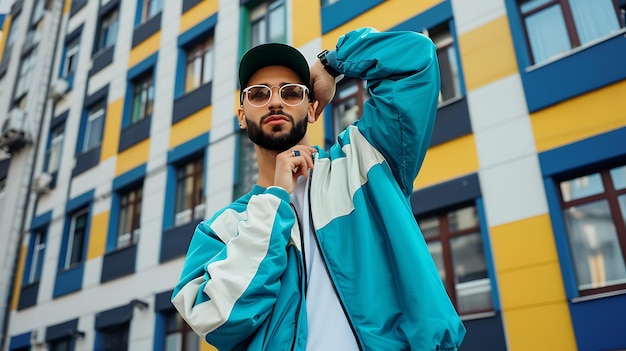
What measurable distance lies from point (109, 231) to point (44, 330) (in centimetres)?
317

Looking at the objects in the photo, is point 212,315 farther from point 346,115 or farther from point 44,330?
point 44,330

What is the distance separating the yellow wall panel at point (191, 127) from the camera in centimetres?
1240

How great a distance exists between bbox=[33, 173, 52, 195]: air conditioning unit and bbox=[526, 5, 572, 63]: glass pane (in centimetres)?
1349

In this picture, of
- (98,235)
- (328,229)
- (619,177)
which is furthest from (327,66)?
(98,235)

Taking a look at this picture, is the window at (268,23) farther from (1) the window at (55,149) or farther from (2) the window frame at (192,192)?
(1) the window at (55,149)

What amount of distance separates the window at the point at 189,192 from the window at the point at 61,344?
425 cm

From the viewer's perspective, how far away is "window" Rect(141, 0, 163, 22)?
1565cm

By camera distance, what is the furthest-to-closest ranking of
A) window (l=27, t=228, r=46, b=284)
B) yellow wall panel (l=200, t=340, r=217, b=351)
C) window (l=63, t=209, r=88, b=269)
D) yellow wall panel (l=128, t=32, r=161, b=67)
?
window (l=27, t=228, r=46, b=284) → yellow wall panel (l=128, t=32, r=161, b=67) → window (l=63, t=209, r=88, b=269) → yellow wall panel (l=200, t=340, r=217, b=351)

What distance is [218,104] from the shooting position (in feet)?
40.2

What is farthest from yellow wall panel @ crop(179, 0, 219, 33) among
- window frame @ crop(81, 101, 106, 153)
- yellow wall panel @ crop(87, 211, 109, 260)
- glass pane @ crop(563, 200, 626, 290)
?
glass pane @ crop(563, 200, 626, 290)

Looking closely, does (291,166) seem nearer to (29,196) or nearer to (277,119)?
(277,119)

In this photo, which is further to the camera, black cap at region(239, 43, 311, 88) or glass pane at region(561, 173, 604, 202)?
glass pane at region(561, 173, 604, 202)

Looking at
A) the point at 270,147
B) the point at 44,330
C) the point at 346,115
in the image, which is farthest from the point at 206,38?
the point at 270,147

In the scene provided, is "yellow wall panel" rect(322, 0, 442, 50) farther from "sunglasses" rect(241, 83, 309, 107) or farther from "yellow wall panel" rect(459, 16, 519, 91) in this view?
Result: "sunglasses" rect(241, 83, 309, 107)
